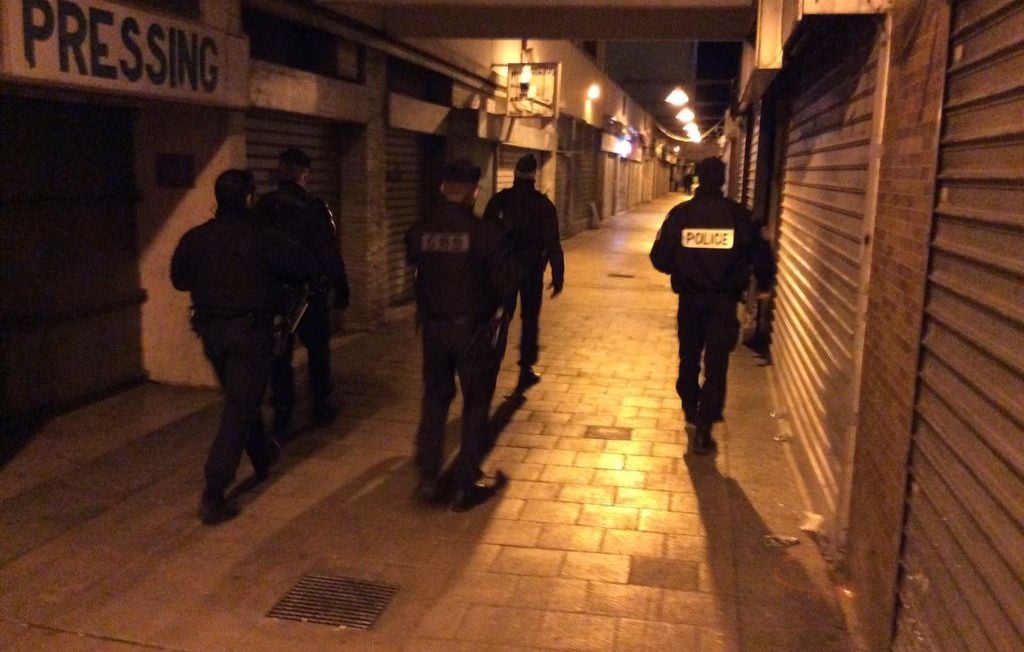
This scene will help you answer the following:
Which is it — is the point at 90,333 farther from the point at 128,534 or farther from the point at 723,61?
the point at 723,61

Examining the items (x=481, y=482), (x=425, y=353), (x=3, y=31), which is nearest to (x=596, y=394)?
(x=481, y=482)

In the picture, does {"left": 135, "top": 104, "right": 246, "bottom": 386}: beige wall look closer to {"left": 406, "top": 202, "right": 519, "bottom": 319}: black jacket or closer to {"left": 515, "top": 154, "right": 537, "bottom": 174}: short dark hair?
{"left": 515, "top": 154, "right": 537, "bottom": 174}: short dark hair

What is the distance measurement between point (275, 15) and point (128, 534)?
15.6 ft

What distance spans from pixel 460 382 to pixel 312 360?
1729 mm

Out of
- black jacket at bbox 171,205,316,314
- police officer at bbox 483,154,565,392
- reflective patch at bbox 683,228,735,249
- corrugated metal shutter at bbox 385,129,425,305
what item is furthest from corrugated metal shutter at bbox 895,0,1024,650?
corrugated metal shutter at bbox 385,129,425,305

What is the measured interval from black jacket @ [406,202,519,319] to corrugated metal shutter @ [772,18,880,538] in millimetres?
1745

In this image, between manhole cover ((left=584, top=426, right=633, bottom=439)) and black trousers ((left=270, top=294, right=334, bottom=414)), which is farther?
manhole cover ((left=584, top=426, right=633, bottom=439))

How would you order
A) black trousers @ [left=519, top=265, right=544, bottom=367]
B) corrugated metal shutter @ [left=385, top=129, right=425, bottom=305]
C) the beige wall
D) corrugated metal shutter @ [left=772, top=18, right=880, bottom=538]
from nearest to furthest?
corrugated metal shutter @ [left=772, top=18, right=880, bottom=538] < the beige wall < black trousers @ [left=519, top=265, right=544, bottom=367] < corrugated metal shutter @ [left=385, top=129, right=425, bottom=305]

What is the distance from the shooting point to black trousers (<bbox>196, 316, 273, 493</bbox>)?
4.67 metres

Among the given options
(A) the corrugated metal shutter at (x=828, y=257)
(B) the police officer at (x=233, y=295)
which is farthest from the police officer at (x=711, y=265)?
(B) the police officer at (x=233, y=295)

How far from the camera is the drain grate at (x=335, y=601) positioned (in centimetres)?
392

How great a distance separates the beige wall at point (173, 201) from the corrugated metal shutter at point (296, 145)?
1.66 ft

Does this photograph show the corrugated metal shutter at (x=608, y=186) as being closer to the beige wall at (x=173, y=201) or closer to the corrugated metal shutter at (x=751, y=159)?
the corrugated metal shutter at (x=751, y=159)

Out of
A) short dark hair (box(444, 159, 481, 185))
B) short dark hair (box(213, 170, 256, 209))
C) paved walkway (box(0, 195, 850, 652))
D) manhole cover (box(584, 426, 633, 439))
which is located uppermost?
short dark hair (box(444, 159, 481, 185))
